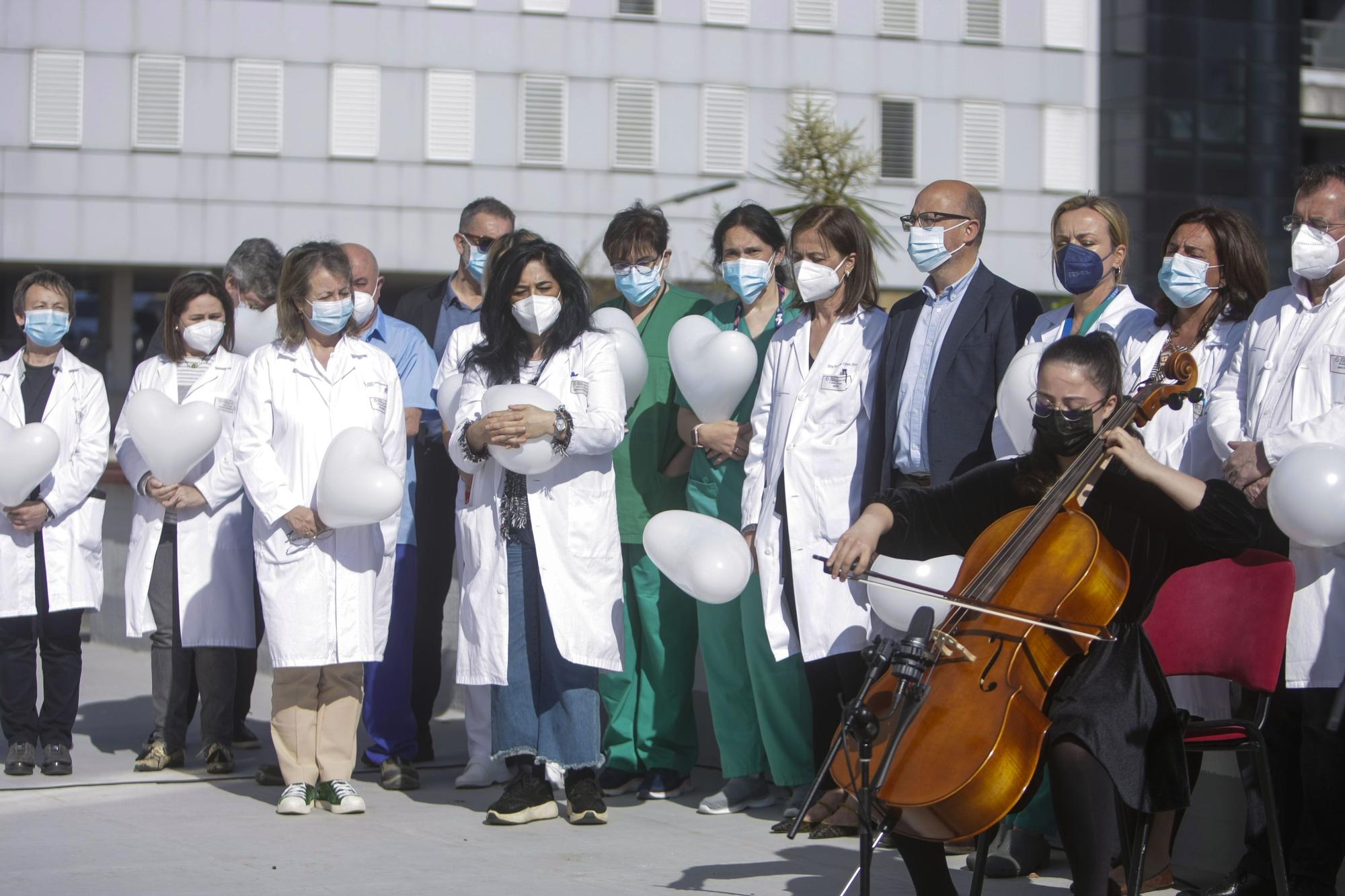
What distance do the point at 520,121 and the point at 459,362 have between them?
87.7ft

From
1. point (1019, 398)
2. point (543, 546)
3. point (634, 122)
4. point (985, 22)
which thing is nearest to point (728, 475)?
point (543, 546)

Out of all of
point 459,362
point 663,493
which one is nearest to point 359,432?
point 459,362

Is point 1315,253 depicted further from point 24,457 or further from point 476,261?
point 24,457

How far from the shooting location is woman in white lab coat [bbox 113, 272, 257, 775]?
7.34 m

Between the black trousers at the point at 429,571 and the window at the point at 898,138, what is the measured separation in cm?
2763

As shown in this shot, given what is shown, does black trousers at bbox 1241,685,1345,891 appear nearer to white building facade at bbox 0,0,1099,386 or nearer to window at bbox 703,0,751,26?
white building facade at bbox 0,0,1099,386

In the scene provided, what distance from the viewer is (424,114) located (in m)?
32.5

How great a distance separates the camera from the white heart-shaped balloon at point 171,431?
7.15 m

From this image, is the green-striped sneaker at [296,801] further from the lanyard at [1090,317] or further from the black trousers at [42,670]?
the lanyard at [1090,317]

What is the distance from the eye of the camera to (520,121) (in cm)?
3300

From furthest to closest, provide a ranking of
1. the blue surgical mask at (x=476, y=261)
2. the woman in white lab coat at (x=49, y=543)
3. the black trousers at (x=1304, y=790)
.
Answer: the blue surgical mask at (x=476, y=261), the woman in white lab coat at (x=49, y=543), the black trousers at (x=1304, y=790)

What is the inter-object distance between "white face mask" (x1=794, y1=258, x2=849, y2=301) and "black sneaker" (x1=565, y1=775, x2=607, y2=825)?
6.35ft

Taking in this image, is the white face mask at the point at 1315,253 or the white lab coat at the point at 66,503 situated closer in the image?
the white face mask at the point at 1315,253

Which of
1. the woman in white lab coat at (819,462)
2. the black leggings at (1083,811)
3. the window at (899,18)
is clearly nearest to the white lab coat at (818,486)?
the woman in white lab coat at (819,462)
